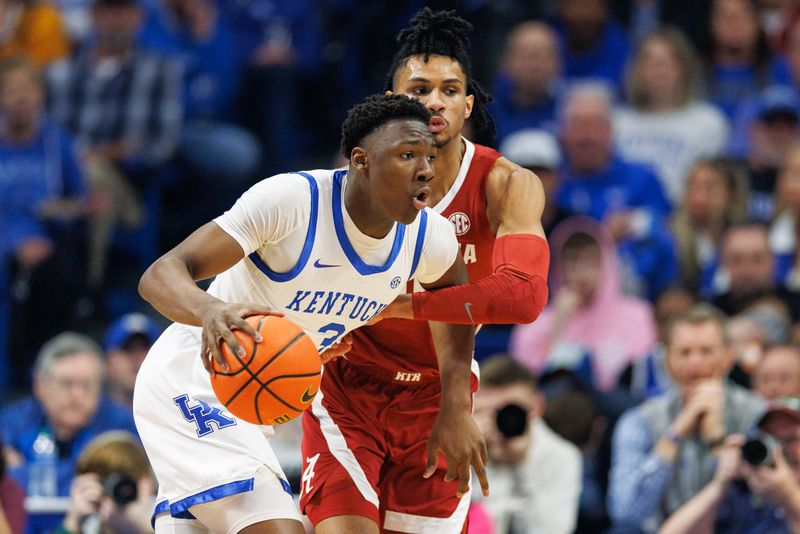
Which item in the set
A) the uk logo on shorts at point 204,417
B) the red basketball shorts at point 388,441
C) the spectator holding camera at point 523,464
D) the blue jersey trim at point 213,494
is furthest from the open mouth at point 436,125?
the spectator holding camera at point 523,464

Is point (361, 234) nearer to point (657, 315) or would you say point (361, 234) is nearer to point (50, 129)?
point (657, 315)

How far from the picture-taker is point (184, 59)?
11133 millimetres

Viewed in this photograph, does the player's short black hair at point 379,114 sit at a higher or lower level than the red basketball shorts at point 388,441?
higher

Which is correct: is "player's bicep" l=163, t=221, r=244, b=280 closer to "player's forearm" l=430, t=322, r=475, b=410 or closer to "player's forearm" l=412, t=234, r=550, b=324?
"player's forearm" l=412, t=234, r=550, b=324

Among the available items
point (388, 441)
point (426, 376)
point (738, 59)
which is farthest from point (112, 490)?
point (738, 59)

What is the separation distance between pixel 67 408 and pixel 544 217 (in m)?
3.46

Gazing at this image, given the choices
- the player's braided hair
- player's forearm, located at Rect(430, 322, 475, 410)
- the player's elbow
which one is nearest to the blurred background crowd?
the player's braided hair

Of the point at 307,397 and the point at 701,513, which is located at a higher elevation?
the point at 307,397

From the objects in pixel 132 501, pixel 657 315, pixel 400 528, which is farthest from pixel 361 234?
pixel 657 315

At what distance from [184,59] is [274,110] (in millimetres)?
871

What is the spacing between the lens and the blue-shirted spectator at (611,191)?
31.4 ft

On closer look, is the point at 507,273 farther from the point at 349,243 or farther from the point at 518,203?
the point at 349,243

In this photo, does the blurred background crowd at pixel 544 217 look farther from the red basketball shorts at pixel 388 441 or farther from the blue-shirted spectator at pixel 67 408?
the red basketball shorts at pixel 388 441

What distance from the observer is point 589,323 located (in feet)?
29.1
